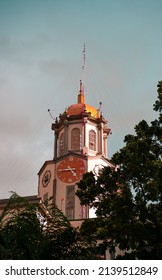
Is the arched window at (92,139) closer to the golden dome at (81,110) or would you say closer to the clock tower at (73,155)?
the clock tower at (73,155)

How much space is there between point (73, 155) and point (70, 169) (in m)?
1.70

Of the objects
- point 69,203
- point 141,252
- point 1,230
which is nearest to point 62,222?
point 1,230

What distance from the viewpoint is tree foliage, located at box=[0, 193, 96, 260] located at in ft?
37.3

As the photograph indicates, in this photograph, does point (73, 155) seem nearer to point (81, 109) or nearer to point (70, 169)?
point (70, 169)

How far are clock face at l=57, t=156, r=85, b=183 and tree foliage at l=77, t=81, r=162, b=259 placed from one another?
27347mm

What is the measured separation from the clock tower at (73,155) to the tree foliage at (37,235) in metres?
32.8

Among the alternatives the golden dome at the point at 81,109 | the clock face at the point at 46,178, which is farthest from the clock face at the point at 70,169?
the golden dome at the point at 81,109

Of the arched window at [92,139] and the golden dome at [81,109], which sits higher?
the golden dome at [81,109]

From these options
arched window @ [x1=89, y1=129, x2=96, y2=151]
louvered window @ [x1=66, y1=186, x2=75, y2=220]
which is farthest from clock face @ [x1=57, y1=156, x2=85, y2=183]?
arched window @ [x1=89, y1=129, x2=96, y2=151]

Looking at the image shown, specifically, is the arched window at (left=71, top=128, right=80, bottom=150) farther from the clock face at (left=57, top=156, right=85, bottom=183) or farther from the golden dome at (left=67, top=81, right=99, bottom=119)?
the clock face at (left=57, top=156, right=85, bottom=183)

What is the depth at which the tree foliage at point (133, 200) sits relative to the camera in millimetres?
18062

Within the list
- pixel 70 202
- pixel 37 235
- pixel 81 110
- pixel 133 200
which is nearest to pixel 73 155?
pixel 70 202
